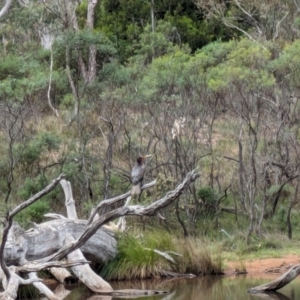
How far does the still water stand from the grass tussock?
0.25 metres

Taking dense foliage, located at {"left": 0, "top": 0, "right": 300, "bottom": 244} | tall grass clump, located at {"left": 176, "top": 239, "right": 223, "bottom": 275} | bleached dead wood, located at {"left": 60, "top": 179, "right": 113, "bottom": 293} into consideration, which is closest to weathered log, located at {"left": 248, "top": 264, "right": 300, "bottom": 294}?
tall grass clump, located at {"left": 176, "top": 239, "right": 223, "bottom": 275}

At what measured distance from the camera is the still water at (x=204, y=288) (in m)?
11.6

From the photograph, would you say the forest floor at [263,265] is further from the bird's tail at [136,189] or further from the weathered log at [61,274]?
the bird's tail at [136,189]

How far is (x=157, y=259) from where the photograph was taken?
1354 centimetres

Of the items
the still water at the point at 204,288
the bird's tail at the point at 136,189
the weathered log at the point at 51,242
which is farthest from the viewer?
the weathered log at the point at 51,242

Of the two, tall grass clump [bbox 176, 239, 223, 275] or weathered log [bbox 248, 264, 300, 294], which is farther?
tall grass clump [bbox 176, 239, 223, 275]

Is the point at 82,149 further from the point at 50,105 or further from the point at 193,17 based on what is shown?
the point at 193,17

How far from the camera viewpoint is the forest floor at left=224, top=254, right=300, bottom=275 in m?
14.4

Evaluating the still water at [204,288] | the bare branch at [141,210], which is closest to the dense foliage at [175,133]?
the still water at [204,288]

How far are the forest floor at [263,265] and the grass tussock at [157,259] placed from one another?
598mm

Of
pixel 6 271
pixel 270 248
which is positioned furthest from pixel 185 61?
pixel 6 271

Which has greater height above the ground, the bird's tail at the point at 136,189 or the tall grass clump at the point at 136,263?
the bird's tail at the point at 136,189

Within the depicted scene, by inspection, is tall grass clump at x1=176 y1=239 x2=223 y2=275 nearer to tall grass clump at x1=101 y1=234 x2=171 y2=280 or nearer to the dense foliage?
tall grass clump at x1=101 y1=234 x2=171 y2=280

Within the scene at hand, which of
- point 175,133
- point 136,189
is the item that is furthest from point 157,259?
point 175,133
